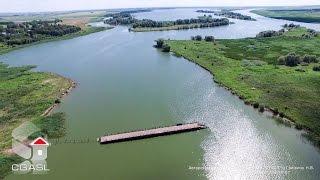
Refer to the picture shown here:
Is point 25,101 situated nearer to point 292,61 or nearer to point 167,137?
point 167,137

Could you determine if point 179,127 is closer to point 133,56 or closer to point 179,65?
point 179,65

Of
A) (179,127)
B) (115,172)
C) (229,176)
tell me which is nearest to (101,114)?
(179,127)

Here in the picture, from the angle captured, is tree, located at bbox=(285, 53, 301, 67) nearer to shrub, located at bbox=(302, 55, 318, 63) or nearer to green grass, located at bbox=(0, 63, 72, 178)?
shrub, located at bbox=(302, 55, 318, 63)

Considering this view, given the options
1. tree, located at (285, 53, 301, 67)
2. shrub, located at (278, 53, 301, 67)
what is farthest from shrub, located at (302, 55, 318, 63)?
tree, located at (285, 53, 301, 67)

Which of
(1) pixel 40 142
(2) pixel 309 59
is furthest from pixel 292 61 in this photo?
(1) pixel 40 142

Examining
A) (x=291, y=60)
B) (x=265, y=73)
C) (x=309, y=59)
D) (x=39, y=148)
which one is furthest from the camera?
(x=309, y=59)

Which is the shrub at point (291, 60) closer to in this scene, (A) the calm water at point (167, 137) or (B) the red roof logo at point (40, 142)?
(A) the calm water at point (167, 137)

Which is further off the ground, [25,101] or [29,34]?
[29,34]
